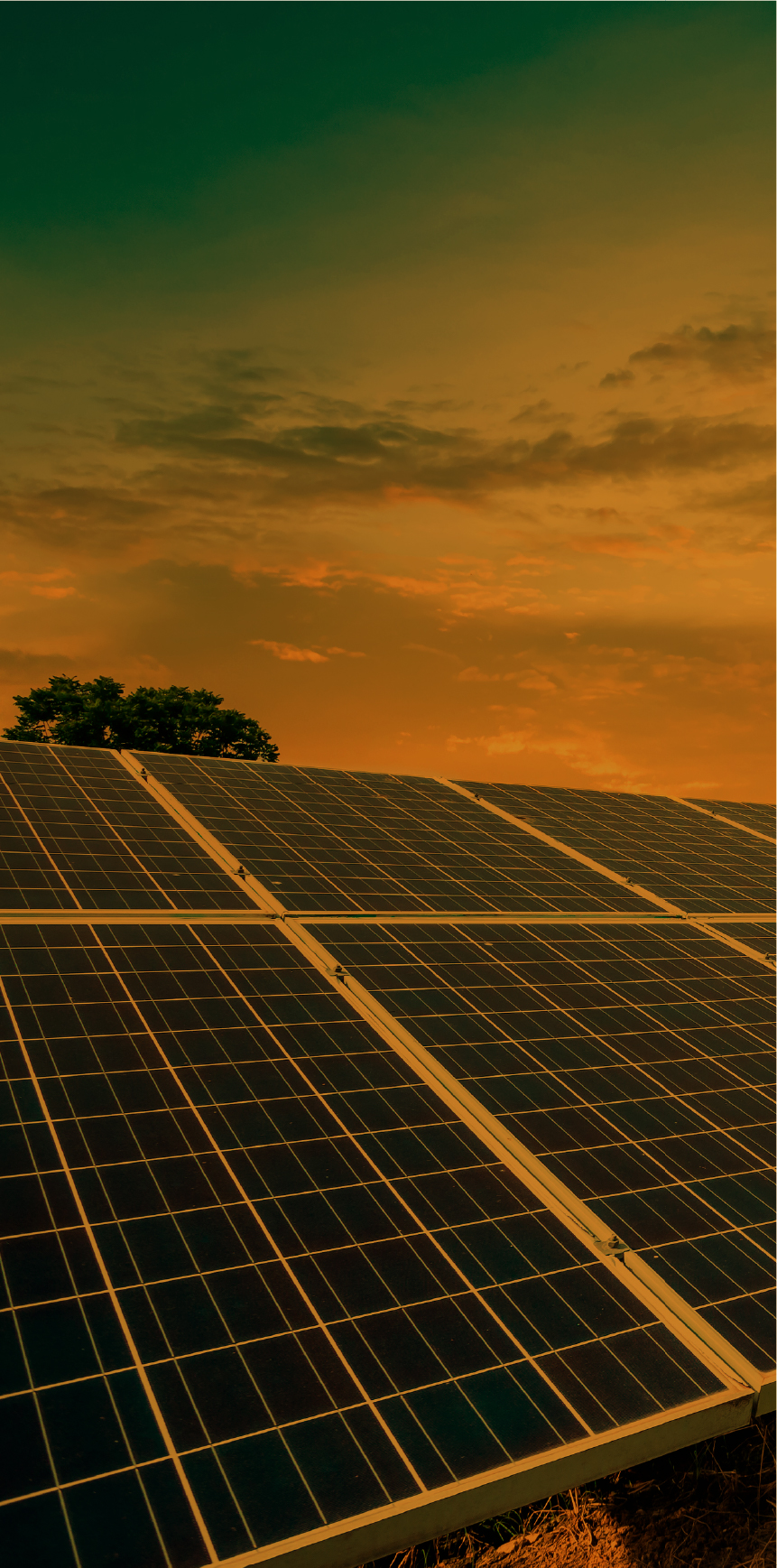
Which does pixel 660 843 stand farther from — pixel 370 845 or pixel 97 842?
pixel 97 842

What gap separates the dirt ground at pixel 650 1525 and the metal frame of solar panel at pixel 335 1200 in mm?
2232

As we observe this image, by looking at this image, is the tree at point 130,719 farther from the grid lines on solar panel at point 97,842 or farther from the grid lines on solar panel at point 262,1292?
the grid lines on solar panel at point 262,1292

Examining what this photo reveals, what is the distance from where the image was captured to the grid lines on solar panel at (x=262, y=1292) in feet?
18.8

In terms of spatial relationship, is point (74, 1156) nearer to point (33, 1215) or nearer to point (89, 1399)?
point (33, 1215)

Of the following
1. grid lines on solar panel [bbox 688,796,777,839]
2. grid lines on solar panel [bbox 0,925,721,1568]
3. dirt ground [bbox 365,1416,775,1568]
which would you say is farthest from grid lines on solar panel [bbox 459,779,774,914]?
grid lines on solar panel [bbox 0,925,721,1568]

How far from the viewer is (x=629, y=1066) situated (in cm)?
1206

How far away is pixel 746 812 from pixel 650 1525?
24.6 metres

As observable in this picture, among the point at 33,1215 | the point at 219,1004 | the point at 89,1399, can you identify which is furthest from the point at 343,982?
the point at 89,1399

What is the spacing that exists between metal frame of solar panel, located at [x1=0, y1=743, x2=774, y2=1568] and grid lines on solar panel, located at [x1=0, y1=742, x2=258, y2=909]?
82 mm

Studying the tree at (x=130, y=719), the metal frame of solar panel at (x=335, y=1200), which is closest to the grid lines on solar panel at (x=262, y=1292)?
the metal frame of solar panel at (x=335, y=1200)

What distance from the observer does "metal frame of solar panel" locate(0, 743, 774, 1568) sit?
5855mm

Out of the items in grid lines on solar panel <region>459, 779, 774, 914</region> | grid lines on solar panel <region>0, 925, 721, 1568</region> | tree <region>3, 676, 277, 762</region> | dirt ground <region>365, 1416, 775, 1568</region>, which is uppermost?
tree <region>3, 676, 277, 762</region>

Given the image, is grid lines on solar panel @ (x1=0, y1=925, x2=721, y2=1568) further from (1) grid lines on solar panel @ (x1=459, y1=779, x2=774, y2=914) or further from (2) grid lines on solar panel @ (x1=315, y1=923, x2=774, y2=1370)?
(1) grid lines on solar panel @ (x1=459, y1=779, x2=774, y2=914)

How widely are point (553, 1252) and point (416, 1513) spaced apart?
2.91m
